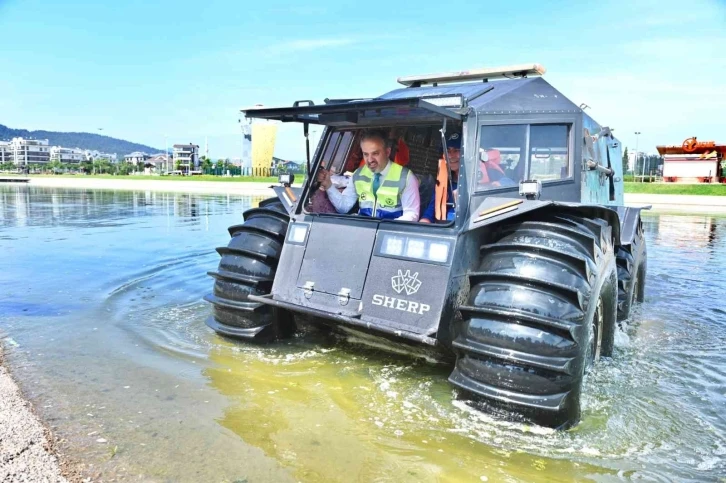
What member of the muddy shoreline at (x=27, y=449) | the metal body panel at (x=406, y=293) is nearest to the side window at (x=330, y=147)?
the metal body panel at (x=406, y=293)

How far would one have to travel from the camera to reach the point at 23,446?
3.15 meters

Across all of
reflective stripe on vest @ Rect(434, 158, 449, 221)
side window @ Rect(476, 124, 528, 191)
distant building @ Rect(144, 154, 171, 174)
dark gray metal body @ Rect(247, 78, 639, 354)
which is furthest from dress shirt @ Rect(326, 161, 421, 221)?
distant building @ Rect(144, 154, 171, 174)

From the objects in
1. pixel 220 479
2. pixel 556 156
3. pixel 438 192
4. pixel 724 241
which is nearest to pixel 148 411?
pixel 220 479

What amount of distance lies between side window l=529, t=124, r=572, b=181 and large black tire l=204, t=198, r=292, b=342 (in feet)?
7.65

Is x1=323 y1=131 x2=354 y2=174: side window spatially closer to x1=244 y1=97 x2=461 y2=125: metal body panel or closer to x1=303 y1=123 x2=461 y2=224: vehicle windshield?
x1=303 y1=123 x2=461 y2=224: vehicle windshield

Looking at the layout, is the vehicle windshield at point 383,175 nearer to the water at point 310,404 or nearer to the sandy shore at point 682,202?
the water at point 310,404

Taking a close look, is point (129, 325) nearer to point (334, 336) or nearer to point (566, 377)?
point (334, 336)

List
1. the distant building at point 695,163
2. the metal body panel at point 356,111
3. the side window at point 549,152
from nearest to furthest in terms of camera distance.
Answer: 1. the metal body panel at point 356,111
2. the side window at point 549,152
3. the distant building at point 695,163

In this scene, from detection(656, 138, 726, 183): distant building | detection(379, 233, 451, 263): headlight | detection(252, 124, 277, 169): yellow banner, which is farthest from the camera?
detection(252, 124, 277, 169): yellow banner

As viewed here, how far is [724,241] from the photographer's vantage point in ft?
46.0

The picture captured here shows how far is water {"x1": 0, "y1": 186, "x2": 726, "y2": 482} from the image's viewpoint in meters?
3.14

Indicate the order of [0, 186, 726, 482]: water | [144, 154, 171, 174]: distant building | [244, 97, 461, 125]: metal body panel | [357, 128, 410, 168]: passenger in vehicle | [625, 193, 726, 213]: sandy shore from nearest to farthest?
[0, 186, 726, 482]: water, [244, 97, 461, 125]: metal body panel, [357, 128, 410, 168]: passenger in vehicle, [625, 193, 726, 213]: sandy shore, [144, 154, 171, 174]: distant building

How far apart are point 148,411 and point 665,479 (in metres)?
3.21

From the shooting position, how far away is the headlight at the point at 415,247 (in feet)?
13.2
